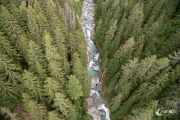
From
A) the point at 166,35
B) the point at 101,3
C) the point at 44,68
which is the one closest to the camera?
the point at 44,68

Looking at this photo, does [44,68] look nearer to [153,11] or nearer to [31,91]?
[31,91]

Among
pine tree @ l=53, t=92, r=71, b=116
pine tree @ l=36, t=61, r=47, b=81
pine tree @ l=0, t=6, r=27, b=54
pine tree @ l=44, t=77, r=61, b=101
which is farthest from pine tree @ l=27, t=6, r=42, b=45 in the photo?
pine tree @ l=53, t=92, r=71, b=116

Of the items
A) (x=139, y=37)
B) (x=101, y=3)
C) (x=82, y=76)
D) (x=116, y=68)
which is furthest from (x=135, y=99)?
(x=101, y=3)

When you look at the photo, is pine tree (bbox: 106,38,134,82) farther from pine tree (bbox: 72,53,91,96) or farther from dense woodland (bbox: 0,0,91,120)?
dense woodland (bbox: 0,0,91,120)

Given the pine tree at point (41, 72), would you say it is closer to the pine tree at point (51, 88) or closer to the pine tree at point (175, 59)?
the pine tree at point (51, 88)

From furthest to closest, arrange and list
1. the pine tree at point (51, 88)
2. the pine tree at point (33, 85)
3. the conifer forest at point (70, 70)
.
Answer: the conifer forest at point (70, 70) → the pine tree at point (51, 88) → the pine tree at point (33, 85)

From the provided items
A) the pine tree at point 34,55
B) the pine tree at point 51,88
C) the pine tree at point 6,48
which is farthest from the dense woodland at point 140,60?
the pine tree at point 6,48

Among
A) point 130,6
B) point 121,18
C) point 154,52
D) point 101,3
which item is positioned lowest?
point 154,52
